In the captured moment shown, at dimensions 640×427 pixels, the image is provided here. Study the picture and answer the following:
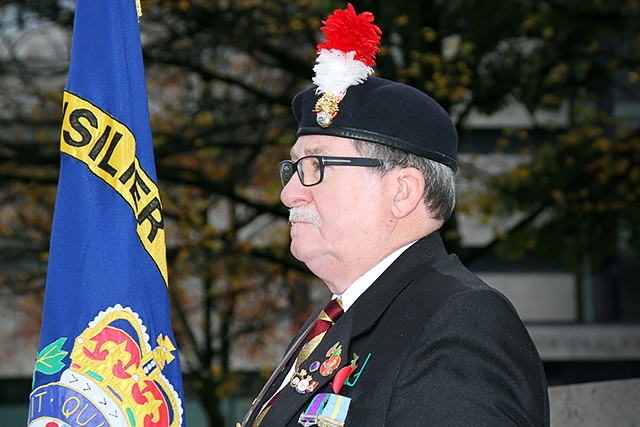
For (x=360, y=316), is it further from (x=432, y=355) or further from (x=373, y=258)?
(x=432, y=355)

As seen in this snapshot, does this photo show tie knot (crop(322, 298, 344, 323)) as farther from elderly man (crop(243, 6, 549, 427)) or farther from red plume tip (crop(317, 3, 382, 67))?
red plume tip (crop(317, 3, 382, 67))

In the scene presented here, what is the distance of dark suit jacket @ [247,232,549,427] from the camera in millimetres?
2102

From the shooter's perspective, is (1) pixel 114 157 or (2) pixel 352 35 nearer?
(2) pixel 352 35

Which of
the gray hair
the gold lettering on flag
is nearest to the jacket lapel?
the gray hair

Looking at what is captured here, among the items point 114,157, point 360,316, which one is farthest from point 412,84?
point 360,316

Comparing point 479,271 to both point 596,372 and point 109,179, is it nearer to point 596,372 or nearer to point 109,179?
point 596,372

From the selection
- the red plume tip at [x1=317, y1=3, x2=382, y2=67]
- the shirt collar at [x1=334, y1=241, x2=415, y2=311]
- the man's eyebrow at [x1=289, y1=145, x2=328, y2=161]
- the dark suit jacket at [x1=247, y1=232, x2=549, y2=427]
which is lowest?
the dark suit jacket at [x1=247, y1=232, x2=549, y2=427]

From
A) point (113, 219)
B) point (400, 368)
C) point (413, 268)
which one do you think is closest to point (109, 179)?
point (113, 219)

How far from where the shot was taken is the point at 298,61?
30.7 ft

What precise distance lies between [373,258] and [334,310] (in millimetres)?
209

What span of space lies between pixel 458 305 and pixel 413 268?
0.31m

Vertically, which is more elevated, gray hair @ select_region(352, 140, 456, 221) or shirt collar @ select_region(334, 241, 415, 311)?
gray hair @ select_region(352, 140, 456, 221)

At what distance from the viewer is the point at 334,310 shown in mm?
2682

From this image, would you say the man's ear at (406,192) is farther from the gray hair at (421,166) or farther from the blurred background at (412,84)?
the blurred background at (412,84)
